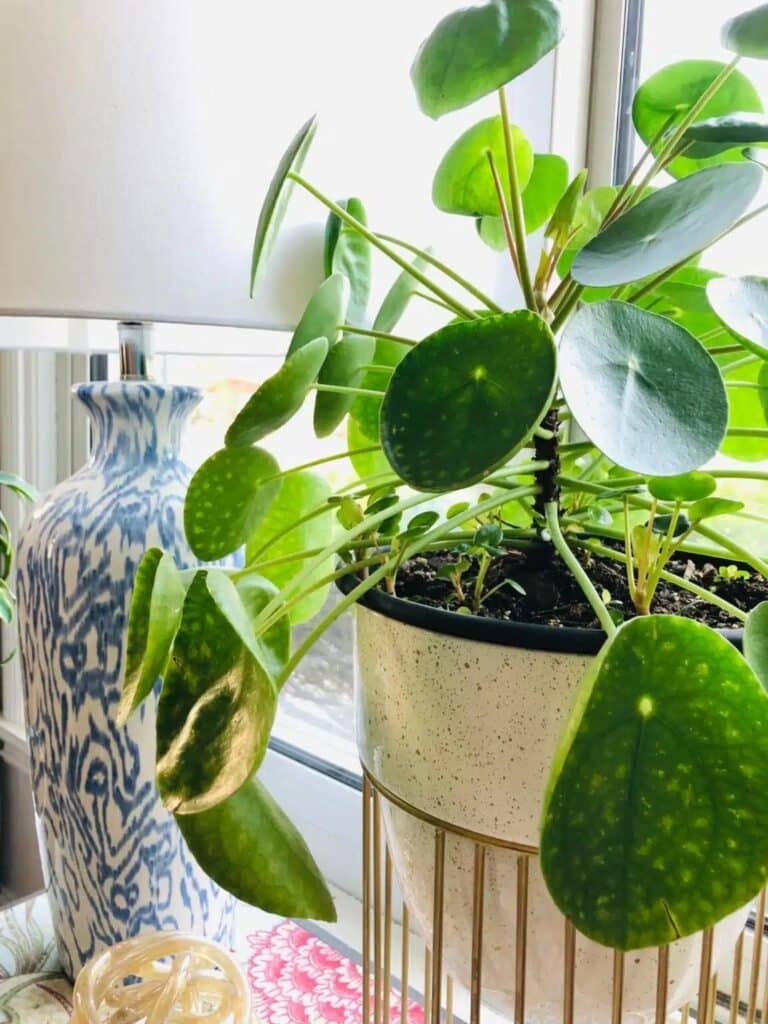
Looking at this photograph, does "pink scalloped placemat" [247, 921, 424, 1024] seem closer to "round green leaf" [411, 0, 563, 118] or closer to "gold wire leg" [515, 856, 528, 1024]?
"gold wire leg" [515, 856, 528, 1024]

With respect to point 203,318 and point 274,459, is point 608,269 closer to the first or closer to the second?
point 274,459

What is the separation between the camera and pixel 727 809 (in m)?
0.26

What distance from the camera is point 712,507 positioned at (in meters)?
0.38

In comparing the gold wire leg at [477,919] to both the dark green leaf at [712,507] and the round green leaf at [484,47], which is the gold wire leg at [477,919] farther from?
the round green leaf at [484,47]

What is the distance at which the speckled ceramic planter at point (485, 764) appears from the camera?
0.36 m

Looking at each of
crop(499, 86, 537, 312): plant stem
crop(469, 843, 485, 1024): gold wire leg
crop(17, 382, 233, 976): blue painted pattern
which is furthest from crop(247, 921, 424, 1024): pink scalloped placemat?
crop(499, 86, 537, 312): plant stem

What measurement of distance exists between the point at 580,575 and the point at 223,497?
197mm

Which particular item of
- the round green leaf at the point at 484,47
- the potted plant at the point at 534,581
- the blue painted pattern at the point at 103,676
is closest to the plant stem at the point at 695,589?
the potted plant at the point at 534,581

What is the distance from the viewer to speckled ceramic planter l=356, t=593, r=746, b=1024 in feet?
1.19

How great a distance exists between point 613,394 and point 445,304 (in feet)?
0.78

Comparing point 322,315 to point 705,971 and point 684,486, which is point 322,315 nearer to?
point 684,486

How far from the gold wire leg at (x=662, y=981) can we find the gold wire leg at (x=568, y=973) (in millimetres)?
37

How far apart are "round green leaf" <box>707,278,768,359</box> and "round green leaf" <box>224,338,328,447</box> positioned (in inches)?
6.6

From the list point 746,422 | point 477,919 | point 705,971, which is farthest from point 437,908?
point 746,422
